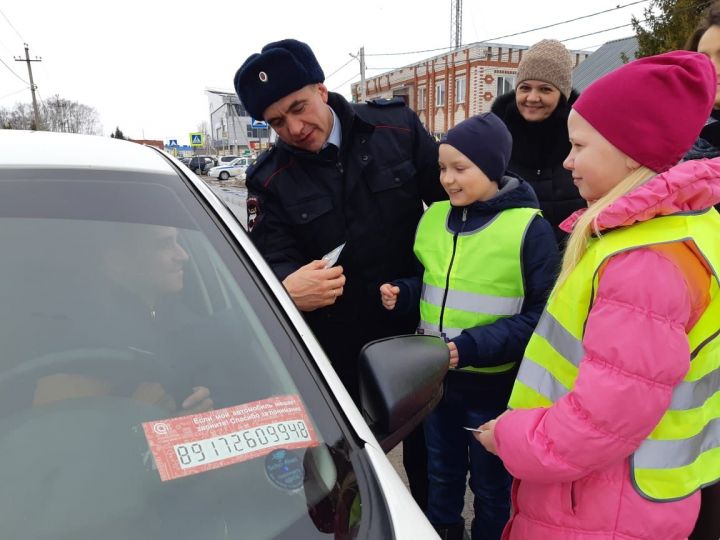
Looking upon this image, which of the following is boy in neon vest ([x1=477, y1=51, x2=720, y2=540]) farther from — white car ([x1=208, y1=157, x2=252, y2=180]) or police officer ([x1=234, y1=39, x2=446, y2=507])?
white car ([x1=208, y1=157, x2=252, y2=180])

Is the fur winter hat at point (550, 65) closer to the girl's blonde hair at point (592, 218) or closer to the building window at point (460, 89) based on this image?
the girl's blonde hair at point (592, 218)

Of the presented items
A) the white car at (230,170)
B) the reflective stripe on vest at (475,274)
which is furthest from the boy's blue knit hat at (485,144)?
the white car at (230,170)

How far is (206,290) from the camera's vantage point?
1294 mm

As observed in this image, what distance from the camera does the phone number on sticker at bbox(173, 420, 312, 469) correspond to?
3.07ft

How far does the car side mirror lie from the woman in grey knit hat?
1475 millimetres

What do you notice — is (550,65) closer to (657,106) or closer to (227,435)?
(657,106)

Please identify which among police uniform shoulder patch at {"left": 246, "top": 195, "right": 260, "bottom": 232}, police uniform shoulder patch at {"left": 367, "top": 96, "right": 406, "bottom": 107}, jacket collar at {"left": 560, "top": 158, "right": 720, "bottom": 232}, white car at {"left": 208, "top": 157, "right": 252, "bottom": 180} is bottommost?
white car at {"left": 208, "top": 157, "right": 252, "bottom": 180}

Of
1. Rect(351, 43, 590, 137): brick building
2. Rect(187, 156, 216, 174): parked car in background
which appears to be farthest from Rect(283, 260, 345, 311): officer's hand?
Rect(187, 156, 216, 174): parked car in background

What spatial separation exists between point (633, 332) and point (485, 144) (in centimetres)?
96

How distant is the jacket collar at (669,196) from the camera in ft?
3.68

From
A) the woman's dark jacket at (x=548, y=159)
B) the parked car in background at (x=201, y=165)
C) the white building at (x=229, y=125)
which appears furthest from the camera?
the white building at (x=229, y=125)

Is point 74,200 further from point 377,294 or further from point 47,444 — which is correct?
point 377,294

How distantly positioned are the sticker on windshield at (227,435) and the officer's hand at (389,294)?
3.21ft

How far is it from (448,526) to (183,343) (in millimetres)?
1499
